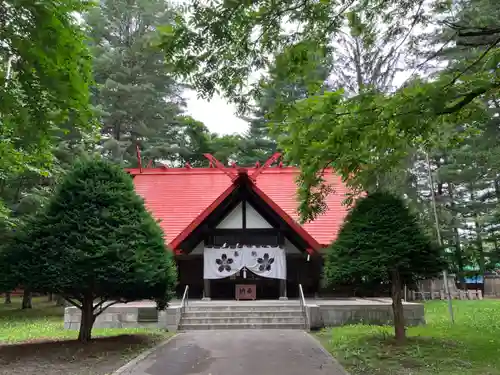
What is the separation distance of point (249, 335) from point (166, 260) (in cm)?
295

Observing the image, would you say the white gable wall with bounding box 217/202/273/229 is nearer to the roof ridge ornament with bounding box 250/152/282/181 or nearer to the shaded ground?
the roof ridge ornament with bounding box 250/152/282/181

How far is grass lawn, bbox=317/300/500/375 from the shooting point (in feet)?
19.6

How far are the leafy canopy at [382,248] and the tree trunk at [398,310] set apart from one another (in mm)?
126

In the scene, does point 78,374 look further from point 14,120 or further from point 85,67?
point 85,67

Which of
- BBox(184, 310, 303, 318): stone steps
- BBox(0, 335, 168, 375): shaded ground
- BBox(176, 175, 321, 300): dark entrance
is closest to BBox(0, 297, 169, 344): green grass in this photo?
BBox(184, 310, 303, 318): stone steps

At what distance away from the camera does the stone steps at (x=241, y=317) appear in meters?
10.8

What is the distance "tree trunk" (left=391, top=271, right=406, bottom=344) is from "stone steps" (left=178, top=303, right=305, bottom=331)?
131 inches

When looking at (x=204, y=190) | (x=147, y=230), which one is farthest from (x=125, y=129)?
(x=147, y=230)

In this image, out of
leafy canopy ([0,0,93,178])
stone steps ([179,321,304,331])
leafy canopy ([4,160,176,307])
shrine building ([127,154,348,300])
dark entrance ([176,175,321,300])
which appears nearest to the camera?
leafy canopy ([0,0,93,178])

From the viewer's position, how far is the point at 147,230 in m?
7.95

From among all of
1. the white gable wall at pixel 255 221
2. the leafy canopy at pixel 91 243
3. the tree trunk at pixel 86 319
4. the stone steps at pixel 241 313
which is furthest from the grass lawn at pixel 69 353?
the white gable wall at pixel 255 221

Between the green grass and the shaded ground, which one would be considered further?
the green grass

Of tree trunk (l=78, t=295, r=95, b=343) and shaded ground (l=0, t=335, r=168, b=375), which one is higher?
tree trunk (l=78, t=295, r=95, b=343)

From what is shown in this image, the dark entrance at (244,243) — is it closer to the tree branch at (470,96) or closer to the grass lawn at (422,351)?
the grass lawn at (422,351)
